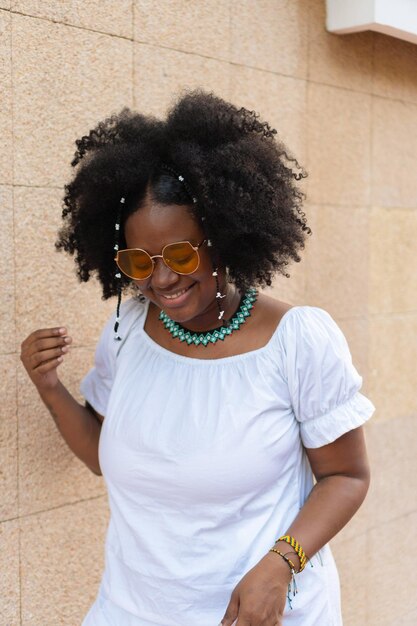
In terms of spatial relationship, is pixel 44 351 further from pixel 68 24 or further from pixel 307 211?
pixel 307 211

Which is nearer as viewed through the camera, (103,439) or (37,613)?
(103,439)

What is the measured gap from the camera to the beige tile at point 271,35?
353 cm

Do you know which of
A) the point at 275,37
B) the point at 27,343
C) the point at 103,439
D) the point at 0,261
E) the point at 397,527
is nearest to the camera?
the point at 103,439

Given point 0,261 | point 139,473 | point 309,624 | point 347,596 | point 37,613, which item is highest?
point 0,261

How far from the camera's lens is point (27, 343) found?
240 cm

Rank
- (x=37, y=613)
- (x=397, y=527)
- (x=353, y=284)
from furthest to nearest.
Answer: (x=397, y=527) < (x=353, y=284) < (x=37, y=613)

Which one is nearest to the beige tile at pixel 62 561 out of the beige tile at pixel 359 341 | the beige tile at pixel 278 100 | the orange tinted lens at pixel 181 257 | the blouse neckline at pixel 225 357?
the blouse neckline at pixel 225 357

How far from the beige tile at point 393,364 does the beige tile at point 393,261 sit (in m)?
0.08

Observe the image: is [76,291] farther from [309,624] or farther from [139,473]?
[309,624]

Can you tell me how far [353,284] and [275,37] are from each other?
128 cm

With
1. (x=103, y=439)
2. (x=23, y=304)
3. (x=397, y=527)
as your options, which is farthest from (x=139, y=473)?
(x=397, y=527)

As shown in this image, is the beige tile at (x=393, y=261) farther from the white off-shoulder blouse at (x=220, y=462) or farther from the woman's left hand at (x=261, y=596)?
the woman's left hand at (x=261, y=596)

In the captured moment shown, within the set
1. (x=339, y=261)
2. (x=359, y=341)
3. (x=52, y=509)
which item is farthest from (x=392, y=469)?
(x=52, y=509)

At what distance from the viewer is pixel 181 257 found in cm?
200
